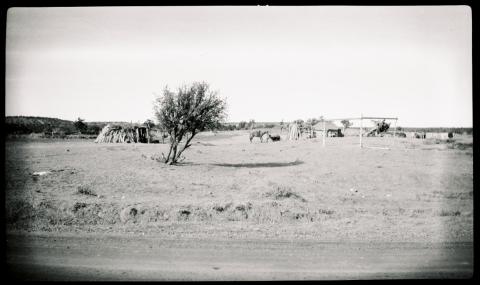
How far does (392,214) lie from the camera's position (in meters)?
11.5

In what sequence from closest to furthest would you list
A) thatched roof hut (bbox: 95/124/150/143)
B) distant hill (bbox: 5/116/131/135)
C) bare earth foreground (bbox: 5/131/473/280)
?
bare earth foreground (bbox: 5/131/473/280) → distant hill (bbox: 5/116/131/135) → thatched roof hut (bbox: 95/124/150/143)

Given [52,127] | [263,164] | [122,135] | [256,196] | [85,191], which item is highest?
[52,127]

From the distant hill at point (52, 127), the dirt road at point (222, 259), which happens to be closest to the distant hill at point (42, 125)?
Answer: the distant hill at point (52, 127)

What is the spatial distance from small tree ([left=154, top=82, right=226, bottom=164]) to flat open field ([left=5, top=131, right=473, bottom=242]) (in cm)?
162

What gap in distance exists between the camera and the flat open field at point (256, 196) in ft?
32.6

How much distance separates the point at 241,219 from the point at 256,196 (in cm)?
209

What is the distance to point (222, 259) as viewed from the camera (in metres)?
7.70

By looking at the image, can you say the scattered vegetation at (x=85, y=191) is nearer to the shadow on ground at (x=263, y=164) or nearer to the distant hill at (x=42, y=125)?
the shadow on ground at (x=263, y=164)

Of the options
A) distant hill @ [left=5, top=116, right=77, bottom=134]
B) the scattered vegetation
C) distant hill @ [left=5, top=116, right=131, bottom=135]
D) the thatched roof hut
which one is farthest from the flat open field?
the thatched roof hut

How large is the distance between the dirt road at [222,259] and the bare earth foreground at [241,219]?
3 cm

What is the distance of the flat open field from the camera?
32.6 ft

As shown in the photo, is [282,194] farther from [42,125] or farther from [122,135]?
[122,135]

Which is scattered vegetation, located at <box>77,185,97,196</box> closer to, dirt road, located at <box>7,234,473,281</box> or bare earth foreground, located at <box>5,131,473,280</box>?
bare earth foreground, located at <box>5,131,473,280</box>

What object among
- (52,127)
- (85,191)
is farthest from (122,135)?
(85,191)
